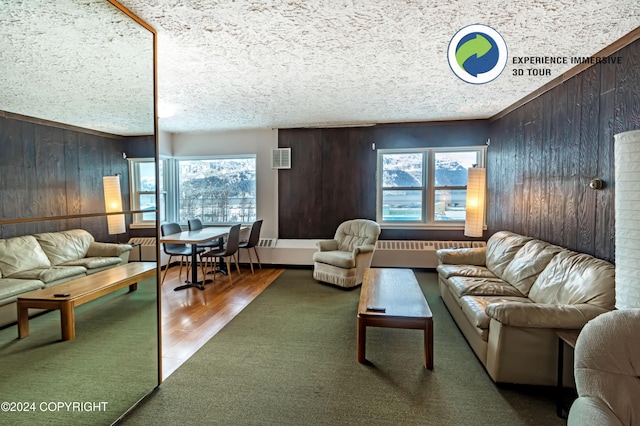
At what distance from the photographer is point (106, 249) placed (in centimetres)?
195

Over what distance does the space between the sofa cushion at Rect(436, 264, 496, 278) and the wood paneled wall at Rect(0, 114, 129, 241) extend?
3217mm

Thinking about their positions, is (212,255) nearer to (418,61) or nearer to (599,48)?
(418,61)

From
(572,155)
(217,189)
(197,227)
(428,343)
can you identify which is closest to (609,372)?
(428,343)

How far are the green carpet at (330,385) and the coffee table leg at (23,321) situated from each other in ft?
2.63

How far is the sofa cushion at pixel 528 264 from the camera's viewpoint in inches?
116

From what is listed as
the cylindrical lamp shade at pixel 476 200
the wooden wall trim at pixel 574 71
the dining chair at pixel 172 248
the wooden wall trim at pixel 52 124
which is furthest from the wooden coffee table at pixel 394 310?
the dining chair at pixel 172 248

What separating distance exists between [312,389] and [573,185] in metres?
2.84

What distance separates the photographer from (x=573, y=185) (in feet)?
9.53

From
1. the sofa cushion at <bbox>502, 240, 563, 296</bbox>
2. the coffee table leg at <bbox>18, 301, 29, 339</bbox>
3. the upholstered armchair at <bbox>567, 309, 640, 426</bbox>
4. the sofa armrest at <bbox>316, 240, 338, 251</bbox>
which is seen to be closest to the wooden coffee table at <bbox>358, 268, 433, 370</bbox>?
the sofa cushion at <bbox>502, 240, 563, 296</bbox>

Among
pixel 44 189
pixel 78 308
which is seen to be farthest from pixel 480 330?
pixel 44 189

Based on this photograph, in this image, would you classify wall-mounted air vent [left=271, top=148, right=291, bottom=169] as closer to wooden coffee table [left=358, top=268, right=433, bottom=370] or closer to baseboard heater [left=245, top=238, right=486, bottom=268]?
baseboard heater [left=245, top=238, right=486, bottom=268]

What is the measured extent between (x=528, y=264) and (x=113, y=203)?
3453 mm

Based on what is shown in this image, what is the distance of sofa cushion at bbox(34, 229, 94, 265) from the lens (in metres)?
1.61

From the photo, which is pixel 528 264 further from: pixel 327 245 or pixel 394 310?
pixel 327 245
